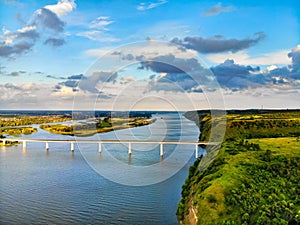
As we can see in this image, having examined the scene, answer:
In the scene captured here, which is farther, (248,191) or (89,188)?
(89,188)

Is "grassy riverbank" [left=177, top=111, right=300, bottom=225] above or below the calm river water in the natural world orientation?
above

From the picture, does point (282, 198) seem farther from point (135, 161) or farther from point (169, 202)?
point (135, 161)

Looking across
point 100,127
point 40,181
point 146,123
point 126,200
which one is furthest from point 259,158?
point 146,123

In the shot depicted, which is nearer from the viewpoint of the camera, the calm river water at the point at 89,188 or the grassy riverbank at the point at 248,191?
the grassy riverbank at the point at 248,191

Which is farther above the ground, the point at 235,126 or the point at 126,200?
the point at 235,126

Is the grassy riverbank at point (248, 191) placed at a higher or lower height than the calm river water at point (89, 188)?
higher

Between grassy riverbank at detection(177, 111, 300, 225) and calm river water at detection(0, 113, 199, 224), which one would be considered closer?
grassy riverbank at detection(177, 111, 300, 225)

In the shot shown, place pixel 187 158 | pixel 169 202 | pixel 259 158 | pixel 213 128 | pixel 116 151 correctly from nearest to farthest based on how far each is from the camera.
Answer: pixel 169 202
pixel 259 158
pixel 187 158
pixel 116 151
pixel 213 128

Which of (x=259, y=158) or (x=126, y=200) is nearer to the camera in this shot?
(x=126, y=200)
